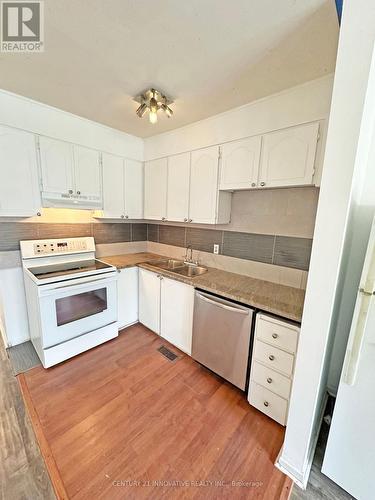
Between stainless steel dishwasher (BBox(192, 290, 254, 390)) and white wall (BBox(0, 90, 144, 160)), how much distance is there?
81.1 inches

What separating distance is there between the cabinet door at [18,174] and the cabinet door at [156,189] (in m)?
1.25

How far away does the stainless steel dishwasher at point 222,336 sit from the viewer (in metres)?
1.65

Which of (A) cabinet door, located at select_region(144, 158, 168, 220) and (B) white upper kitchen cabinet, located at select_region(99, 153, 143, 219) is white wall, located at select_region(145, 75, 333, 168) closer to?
(A) cabinet door, located at select_region(144, 158, 168, 220)

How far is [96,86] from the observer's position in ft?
5.43

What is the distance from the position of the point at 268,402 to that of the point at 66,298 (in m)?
1.98

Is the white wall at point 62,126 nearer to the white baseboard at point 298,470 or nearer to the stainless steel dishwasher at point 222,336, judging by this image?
the stainless steel dishwasher at point 222,336

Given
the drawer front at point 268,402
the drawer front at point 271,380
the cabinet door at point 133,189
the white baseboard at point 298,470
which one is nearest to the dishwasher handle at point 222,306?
the drawer front at point 271,380

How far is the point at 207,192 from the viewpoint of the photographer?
2168 mm

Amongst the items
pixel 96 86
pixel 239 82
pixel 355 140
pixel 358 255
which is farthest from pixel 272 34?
pixel 358 255

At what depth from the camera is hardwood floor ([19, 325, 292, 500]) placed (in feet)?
3.87

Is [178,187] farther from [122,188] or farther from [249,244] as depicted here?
[249,244]

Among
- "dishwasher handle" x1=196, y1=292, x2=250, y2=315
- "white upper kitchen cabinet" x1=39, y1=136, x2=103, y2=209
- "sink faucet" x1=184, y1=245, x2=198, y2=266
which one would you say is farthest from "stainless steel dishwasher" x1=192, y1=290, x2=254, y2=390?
"white upper kitchen cabinet" x1=39, y1=136, x2=103, y2=209

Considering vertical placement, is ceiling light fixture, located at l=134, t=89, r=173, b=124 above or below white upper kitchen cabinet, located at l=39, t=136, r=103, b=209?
above

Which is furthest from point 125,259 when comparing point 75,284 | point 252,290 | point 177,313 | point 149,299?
point 252,290
